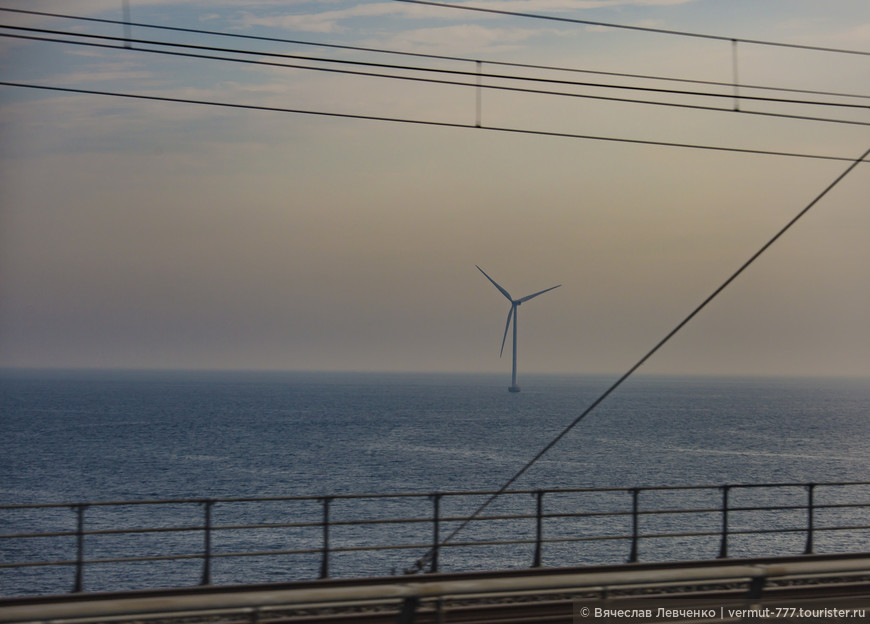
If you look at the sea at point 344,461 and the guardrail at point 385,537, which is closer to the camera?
the guardrail at point 385,537

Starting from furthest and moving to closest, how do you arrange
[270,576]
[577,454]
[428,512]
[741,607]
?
[577,454]
[428,512]
[270,576]
[741,607]

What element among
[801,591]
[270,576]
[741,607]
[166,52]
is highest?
[166,52]

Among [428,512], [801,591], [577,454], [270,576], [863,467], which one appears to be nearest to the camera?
[801,591]

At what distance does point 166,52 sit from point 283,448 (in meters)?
92.8

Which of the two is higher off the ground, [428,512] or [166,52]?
[166,52]

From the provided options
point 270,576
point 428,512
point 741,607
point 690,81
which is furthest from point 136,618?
point 428,512

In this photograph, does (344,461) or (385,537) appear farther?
(344,461)

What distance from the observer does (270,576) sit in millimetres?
41562

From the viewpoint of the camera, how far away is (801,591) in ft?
31.4

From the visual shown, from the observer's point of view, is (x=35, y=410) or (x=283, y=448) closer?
(x=283, y=448)

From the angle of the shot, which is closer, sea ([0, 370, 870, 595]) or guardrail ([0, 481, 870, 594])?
guardrail ([0, 481, 870, 594])

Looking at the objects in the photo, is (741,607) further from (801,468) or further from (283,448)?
(283,448)

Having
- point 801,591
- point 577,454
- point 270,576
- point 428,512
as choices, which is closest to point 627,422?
point 577,454

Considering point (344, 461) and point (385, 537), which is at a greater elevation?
point (344, 461)
